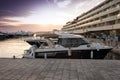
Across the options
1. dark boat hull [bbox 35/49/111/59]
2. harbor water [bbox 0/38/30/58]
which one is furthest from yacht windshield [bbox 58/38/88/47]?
harbor water [bbox 0/38/30/58]

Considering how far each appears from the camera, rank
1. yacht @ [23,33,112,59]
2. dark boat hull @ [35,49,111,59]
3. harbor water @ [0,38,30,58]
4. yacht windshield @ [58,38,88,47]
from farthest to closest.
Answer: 1. harbor water @ [0,38,30,58]
2. yacht windshield @ [58,38,88,47]
3. dark boat hull @ [35,49,111,59]
4. yacht @ [23,33,112,59]

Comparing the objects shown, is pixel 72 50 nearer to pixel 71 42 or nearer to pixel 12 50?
pixel 71 42

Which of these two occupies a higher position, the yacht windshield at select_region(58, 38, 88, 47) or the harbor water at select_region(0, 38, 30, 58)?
the yacht windshield at select_region(58, 38, 88, 47)

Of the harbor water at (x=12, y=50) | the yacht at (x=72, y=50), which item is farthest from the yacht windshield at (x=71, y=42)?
the harbor water at (x=12, y=50)

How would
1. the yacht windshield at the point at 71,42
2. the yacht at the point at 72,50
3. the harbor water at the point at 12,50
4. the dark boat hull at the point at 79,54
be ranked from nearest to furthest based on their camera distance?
the yacht at the point at 72,50 → the dark boat hull at the point at 79,54 → the yacht windshield at the point at 71,42 → the harbor water at the point at 12,50

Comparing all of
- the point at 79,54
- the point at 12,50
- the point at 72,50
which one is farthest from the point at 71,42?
the point at 12,50

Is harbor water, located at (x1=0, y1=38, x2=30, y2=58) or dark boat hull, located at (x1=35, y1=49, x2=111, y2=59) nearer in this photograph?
dark boat hull, located at (x1=35, y1=49, x2=111, y2=59)

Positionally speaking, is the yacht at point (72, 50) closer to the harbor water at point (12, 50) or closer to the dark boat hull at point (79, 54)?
the dark boat hull at point (79, 54)

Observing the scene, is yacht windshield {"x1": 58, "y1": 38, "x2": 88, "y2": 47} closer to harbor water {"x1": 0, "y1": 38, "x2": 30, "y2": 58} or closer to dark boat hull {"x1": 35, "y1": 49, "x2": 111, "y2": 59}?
dark boat hull {"x1": 35, "y1": 49, "x2": 111, "y2": 59}

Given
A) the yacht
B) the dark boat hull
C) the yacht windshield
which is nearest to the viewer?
the yacht

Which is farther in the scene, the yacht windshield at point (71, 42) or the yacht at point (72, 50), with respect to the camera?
the yacht windshield at point (71, 42)

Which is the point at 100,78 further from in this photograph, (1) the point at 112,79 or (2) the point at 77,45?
(2) the point at 77,45

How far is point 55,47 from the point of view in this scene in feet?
58.2

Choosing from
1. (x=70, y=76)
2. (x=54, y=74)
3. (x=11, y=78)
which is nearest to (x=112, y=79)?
(x=70, y=76)
